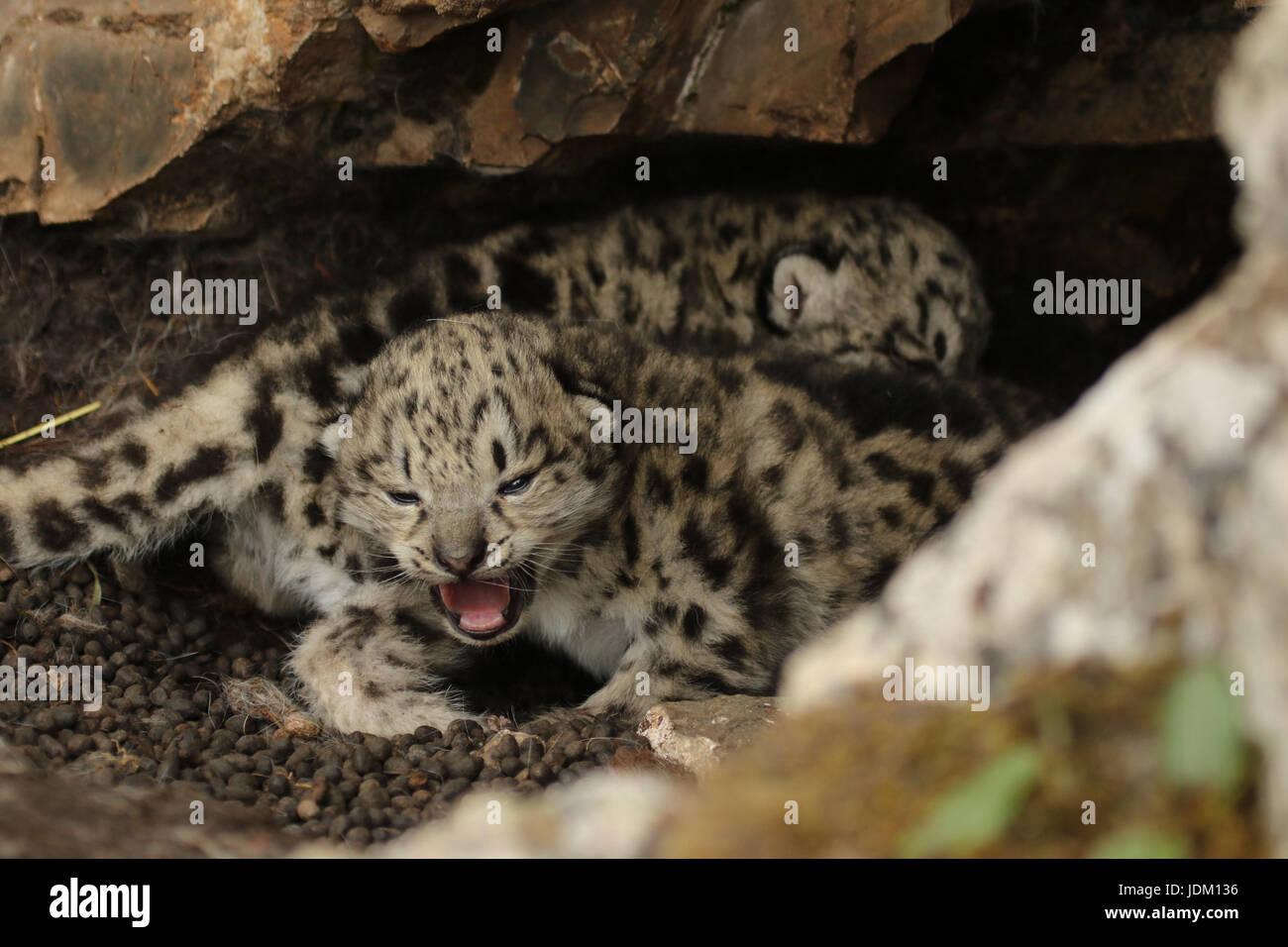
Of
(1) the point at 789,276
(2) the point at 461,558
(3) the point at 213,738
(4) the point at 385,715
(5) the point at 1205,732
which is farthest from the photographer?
(1) the point at 789,276

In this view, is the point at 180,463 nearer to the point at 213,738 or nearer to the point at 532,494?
the point at 213,738

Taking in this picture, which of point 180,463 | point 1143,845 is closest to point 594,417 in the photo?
point 180,463

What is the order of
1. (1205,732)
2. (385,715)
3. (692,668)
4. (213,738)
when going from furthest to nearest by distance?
(385,715), (692,668), (213,738), (1205,732)

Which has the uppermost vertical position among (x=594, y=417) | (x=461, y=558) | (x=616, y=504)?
(x=594, y=417)

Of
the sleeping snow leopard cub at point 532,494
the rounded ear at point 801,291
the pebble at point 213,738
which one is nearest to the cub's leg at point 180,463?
the sleeping snow leopard cub at point 532,494

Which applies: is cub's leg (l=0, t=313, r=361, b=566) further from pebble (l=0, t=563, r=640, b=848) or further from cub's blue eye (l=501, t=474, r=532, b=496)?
cub's blue eye (l=501, t=474, r=532, b=496)

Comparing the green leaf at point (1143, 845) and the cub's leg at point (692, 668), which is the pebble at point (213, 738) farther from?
the green leaf at point (1143, 845)
